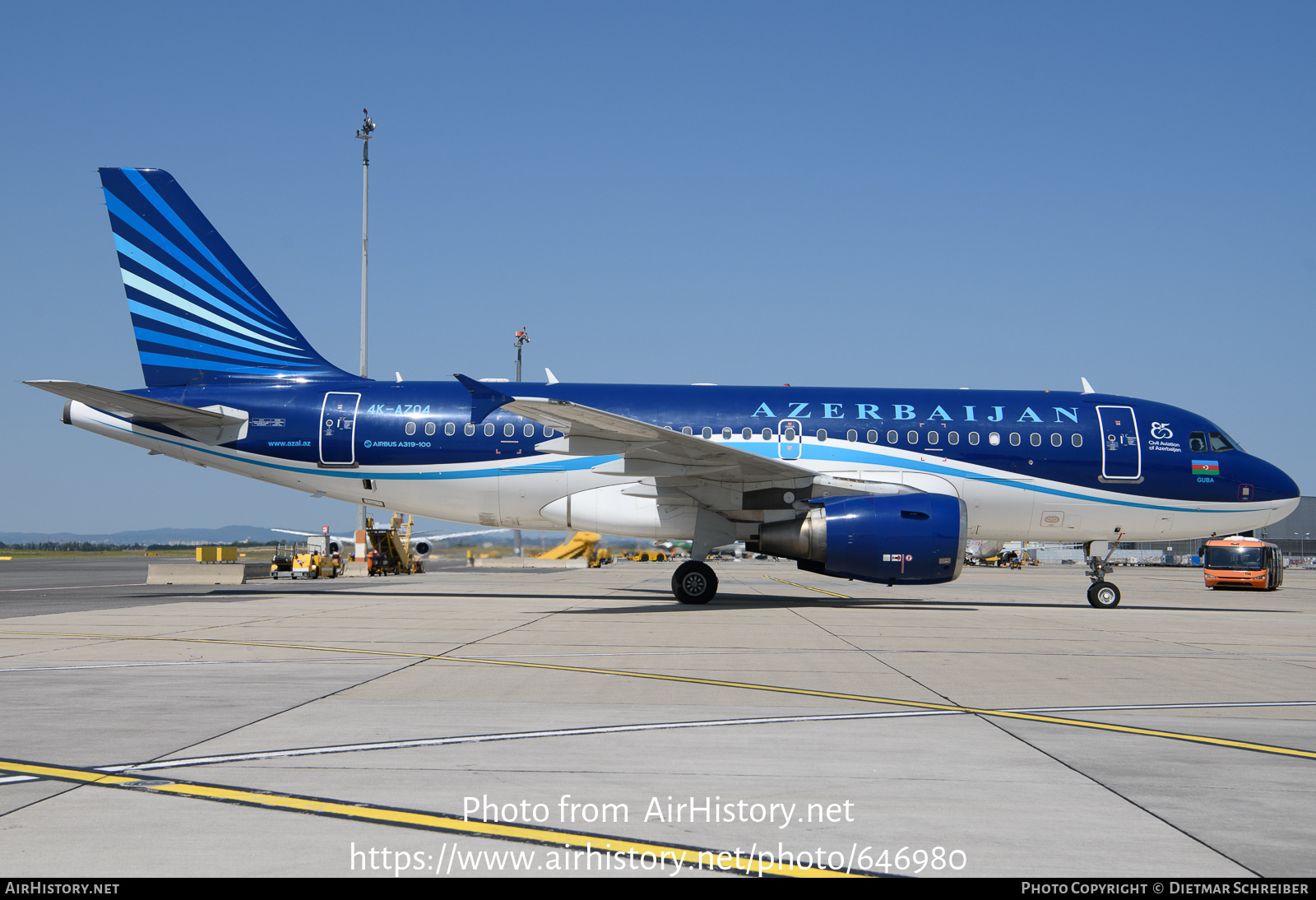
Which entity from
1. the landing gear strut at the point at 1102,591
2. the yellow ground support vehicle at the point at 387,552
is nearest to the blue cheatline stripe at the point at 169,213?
the yellow ground support vehicle at the point at 387,552

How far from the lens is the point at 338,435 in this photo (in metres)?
19.2

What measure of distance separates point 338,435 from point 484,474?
3.12 meters

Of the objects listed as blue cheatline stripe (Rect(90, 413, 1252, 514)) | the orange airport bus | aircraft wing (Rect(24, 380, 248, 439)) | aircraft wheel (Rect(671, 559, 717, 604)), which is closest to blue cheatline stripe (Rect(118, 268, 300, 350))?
aircraft wing (Rect(24, 380, 248, 439))

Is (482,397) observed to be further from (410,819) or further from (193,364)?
(410,819)

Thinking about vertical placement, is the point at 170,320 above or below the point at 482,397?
above

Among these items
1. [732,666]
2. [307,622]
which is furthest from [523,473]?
[732,666]

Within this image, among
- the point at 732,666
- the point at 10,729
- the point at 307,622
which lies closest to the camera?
the point at 10,729

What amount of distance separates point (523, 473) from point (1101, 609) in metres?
11.9

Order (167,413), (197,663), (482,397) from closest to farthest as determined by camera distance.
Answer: (197,663)
(482,397)
(167,413)

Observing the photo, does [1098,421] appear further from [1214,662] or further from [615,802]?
[615,802]

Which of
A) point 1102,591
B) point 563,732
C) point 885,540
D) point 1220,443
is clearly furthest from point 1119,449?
point 563,732

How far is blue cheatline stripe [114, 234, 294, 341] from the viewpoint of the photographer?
1986 centimetres

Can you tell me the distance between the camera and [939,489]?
60.9 feet

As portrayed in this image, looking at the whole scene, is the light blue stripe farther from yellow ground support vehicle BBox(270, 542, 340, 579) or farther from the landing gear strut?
the landing gear strut
